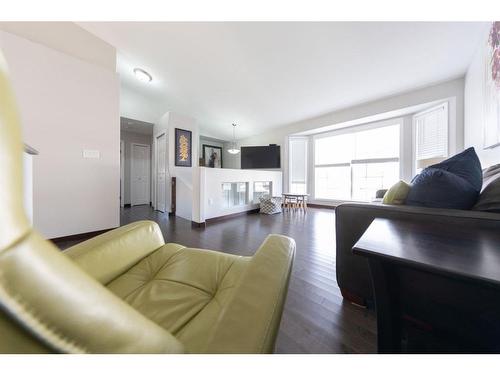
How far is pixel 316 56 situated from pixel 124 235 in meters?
3.20

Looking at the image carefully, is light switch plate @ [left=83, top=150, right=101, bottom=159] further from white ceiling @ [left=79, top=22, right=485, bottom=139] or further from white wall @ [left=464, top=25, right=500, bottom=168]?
white wall @ [left=464, top=25, right=500, bottom=168]

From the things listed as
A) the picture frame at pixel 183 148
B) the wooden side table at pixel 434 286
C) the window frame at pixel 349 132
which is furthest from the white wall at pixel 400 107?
the wooden side table at pixel 434 286

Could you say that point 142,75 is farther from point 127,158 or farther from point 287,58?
point 127,158

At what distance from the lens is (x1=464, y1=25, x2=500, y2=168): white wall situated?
6.82 ft

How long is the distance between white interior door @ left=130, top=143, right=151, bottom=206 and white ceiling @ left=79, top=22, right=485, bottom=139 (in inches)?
79.6

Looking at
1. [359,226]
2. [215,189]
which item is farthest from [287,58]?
[359,226]

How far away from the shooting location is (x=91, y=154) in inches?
98.7

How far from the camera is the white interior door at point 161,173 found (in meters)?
4.52

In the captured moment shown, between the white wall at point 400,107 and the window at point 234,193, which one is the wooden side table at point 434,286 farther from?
the white wall at point 400,107

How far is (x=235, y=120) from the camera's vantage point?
17.4 ft

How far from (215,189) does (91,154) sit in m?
1.89

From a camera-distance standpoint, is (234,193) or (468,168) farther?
(234,193)

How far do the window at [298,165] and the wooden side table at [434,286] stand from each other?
4699 mm
